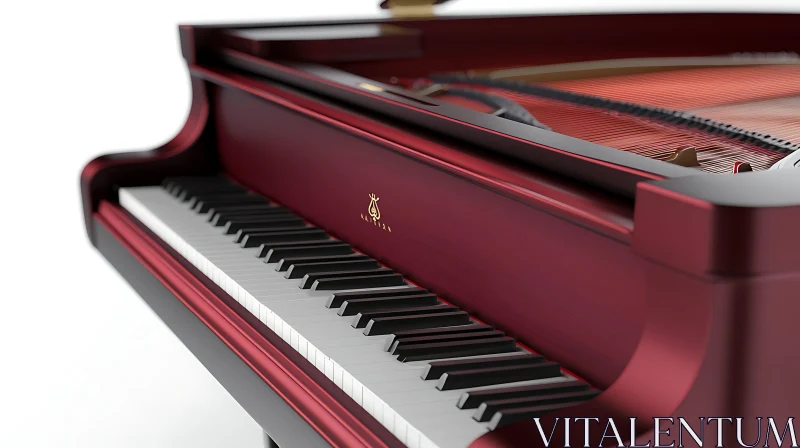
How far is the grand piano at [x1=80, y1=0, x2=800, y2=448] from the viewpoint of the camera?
1.32m

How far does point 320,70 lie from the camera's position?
8.81ft

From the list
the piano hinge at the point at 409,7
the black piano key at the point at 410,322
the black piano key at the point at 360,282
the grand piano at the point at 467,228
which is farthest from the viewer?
the piano hinge at the point at 409,7

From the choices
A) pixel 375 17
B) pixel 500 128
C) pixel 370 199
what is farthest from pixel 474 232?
pixel 375 17

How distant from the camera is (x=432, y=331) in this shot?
1835 millimetres

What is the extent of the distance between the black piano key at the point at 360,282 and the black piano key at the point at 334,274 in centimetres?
2

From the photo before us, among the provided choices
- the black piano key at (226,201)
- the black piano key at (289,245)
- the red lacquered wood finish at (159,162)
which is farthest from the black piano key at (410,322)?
the red lacquered wood finish at (159,162)

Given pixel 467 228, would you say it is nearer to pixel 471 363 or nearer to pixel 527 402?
pixel 471 363

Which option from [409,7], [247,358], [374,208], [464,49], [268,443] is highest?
[409,7]

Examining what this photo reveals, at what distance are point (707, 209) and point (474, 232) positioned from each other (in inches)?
28.8

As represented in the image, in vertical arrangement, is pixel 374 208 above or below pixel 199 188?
above

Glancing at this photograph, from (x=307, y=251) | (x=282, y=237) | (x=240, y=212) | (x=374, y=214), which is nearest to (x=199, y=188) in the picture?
(x=240, y=212)

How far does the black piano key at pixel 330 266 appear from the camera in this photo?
7.36 feet

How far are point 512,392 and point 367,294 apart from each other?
0.57 metres

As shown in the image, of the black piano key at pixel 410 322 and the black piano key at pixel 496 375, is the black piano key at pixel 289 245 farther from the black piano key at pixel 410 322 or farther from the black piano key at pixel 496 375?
the black piano key at pixel 496 375
